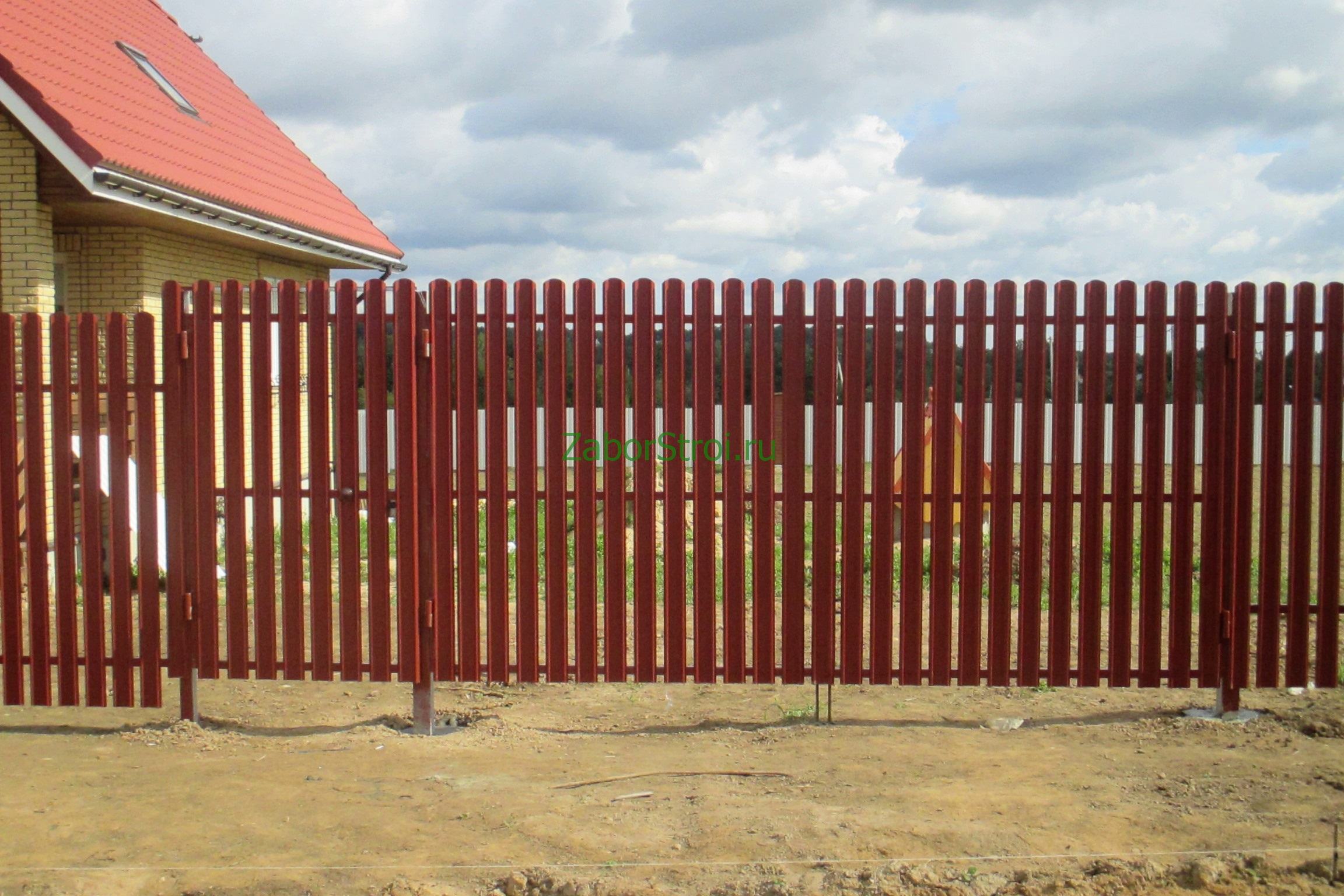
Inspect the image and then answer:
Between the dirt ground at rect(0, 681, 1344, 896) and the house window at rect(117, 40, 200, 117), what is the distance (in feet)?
33.8

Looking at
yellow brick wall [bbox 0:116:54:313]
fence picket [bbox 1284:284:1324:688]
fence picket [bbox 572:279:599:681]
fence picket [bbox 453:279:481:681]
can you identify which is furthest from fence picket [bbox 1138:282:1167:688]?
yellow brick wall [bbox 0:116:54:313]

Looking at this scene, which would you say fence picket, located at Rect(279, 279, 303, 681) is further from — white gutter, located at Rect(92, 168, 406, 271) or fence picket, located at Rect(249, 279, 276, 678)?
white gutter, located at Rect(92, 168, 406, 271)

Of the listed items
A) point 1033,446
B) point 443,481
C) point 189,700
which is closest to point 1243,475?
point 1033,446

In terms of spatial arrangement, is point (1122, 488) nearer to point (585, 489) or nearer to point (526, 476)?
point (585, 489)

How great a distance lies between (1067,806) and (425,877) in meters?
2.56

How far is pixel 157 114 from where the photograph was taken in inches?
505

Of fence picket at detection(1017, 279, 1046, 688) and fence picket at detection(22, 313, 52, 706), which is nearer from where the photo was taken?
fence picket at detection(1017, 279, 1046, 688)

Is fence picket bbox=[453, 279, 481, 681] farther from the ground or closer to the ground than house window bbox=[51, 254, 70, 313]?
closer to the ground

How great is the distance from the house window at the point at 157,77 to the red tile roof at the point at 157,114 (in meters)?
0.15

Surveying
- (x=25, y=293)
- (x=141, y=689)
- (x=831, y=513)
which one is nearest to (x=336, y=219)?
(x=25, y=293)

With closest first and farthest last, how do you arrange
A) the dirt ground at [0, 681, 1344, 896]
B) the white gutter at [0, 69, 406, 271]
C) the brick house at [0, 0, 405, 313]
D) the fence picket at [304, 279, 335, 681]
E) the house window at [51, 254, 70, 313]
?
the dirt ground at [0, 681, 1344, 896]
the fence picket at [304, 279, 335, 681]
the white gutter at [0, 69, 406, 271]
the brick house at [0, 0, 405, 313]
the house window at [51, 254, 70, 313]

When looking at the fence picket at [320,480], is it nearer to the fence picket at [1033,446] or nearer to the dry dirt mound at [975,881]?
the dry dirt mound at [975,881]

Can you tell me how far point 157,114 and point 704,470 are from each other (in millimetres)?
10146

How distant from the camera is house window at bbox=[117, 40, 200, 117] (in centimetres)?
1411
